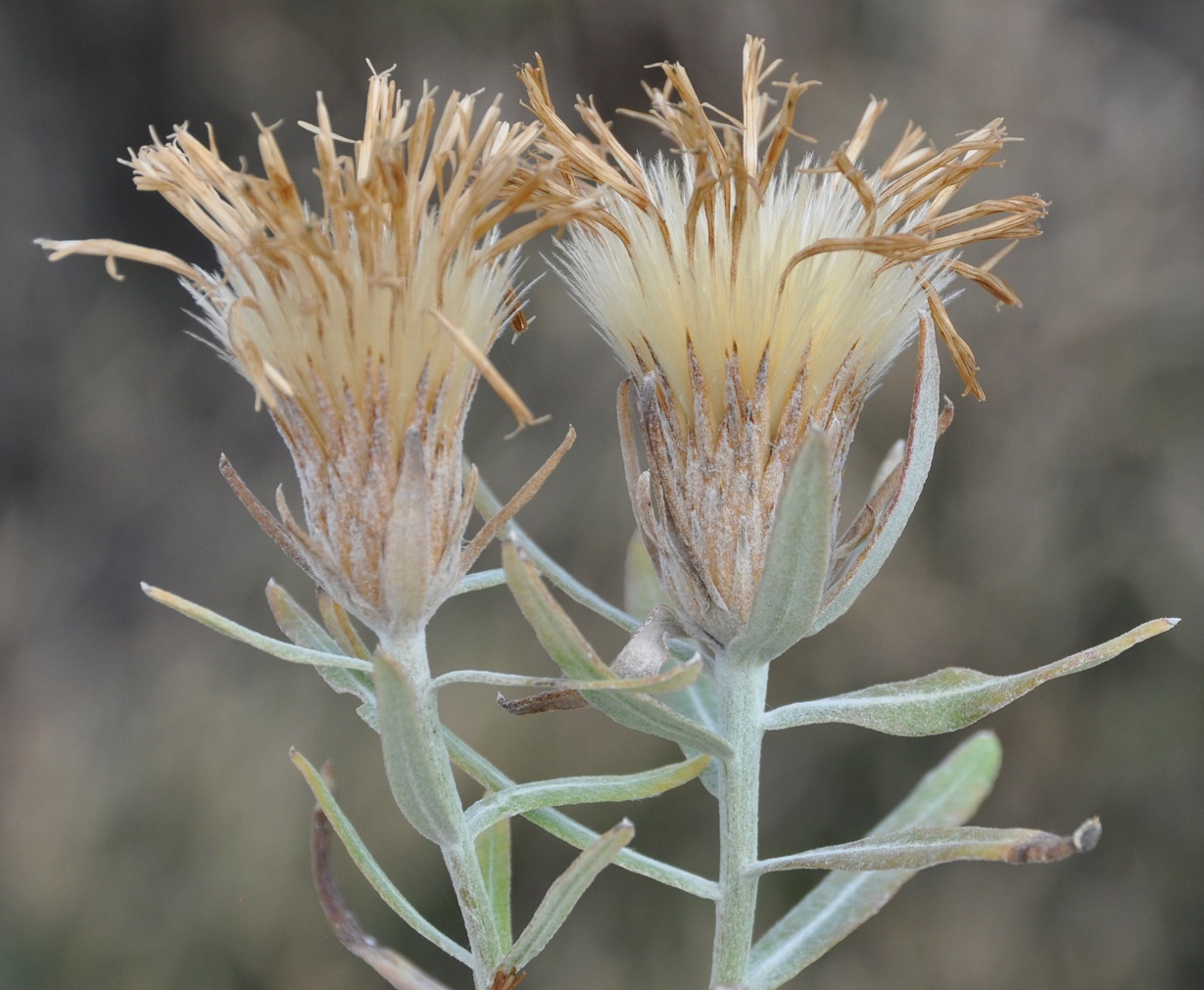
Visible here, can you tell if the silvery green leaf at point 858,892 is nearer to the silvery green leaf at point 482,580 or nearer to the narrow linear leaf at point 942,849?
the narrow linear leaf at point 942,849

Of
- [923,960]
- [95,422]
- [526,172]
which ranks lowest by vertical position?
[923,960]

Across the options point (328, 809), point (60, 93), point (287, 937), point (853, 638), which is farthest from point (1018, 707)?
point (60, 93)

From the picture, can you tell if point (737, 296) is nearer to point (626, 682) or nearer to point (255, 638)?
point (626, 682)

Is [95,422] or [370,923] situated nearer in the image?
[370,923]

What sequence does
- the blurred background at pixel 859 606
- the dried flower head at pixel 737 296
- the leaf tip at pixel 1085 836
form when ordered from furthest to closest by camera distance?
the blurred background at pixel 859 606 → the dried flower head at pixel 737 296 → the leaf tip at pixel 1085 836

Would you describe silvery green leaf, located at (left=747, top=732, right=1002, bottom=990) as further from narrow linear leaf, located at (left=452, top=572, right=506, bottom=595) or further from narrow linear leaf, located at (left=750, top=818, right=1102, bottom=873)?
narrow linear leaf, located at (left=452, top=572, right=506, bottom=595)

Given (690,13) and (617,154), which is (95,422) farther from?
(617,154)

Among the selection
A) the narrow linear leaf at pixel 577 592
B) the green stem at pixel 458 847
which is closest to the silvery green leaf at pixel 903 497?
the narrow linear leaf at pixel 577 592
